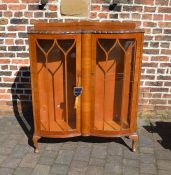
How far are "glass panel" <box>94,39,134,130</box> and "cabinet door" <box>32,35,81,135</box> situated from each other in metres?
0.24

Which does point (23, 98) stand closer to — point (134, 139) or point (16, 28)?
point (16, 28)

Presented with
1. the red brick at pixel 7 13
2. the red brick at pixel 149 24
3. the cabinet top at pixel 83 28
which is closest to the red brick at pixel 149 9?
the red brick at pixel 149 24

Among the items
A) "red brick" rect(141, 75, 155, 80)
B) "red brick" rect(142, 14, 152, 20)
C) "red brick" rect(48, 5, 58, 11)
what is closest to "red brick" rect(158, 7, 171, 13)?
"red brick" rect(142, 14, 152, 20)

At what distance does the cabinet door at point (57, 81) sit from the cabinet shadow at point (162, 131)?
3.43ft

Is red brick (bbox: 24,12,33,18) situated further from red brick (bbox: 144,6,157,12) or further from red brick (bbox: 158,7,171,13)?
red brick (bbox: 158,7,171,13)

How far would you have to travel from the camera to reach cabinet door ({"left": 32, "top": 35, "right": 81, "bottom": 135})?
312 centimetres

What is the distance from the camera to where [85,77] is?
3230 millimetres

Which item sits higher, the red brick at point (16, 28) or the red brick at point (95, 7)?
the red brick at point (95, 7)

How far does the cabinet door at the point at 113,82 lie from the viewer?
313cm

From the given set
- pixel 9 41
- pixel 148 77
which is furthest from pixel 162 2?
pixel 9 41

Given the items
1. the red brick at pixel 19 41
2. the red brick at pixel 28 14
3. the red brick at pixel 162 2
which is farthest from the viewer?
the red brick at pixel 19 41

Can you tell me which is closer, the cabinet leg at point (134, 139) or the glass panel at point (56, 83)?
the glass panel at point (56, 83)

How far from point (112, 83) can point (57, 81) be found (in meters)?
0.59

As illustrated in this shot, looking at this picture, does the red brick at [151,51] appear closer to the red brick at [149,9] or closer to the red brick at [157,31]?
the red brick at [157,31]
